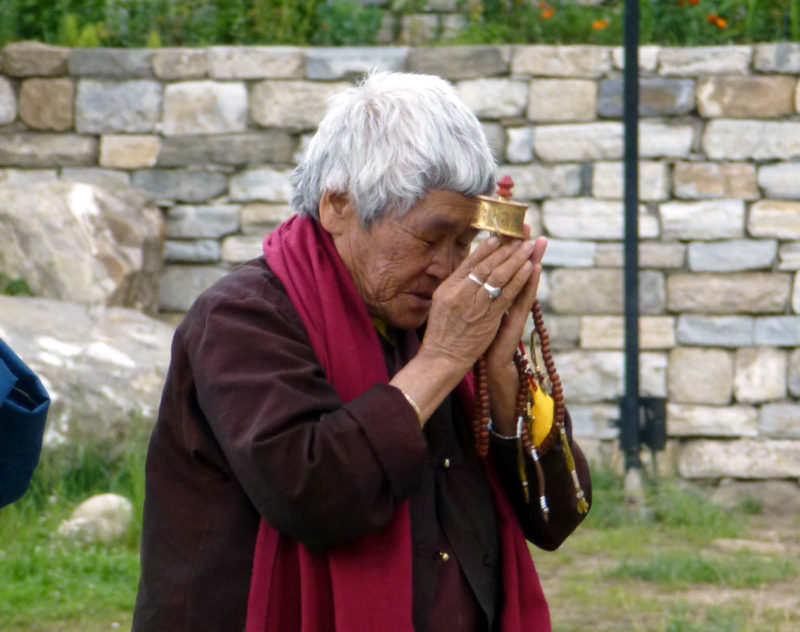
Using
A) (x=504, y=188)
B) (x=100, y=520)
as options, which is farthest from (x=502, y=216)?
(x=100, y=520)

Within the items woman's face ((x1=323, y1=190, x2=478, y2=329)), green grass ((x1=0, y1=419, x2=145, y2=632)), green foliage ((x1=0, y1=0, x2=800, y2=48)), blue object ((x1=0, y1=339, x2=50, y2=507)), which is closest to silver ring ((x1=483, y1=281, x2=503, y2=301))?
woman's face ((x1=323, y1=190, x2=478, y2=329))

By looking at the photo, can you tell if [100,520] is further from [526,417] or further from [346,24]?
[346,24]

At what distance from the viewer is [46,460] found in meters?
5.34

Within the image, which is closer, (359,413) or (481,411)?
(359,413)

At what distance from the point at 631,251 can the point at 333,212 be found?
402cm

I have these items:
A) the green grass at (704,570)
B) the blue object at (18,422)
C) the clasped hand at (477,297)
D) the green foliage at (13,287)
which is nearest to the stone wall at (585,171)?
the green foliage at (13,287)

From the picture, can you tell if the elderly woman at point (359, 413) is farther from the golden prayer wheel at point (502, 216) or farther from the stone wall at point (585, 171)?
the stone wall at point (585, 171)

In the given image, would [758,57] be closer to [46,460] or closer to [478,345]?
[46,460]

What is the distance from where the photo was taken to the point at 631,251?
5.95 m

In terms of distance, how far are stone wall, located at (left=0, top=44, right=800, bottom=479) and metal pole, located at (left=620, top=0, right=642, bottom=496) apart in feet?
1.28

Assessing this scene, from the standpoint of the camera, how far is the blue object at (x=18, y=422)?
2.00m

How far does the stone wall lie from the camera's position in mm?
6281

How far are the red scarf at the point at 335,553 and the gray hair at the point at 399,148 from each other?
0.12 metres

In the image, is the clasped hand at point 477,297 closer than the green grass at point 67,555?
Yes
